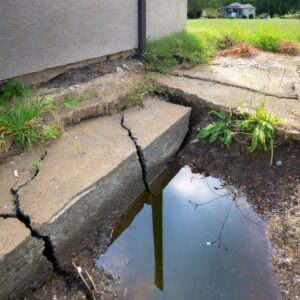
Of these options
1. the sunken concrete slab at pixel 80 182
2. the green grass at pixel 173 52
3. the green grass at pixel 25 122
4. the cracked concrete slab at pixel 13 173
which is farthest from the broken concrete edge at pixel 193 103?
the cracked concrete slab at pixel 13 173

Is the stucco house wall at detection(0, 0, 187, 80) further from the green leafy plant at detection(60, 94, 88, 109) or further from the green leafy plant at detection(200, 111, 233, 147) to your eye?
the green leafy plant at detection(200, 111, 233, 147)

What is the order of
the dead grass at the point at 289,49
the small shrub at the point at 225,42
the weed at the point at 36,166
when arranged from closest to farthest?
the weed at the point at 36,166 < the dead grass at the point at 289,49 < the small shrub at the point at 225,42

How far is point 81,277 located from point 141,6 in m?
3.38

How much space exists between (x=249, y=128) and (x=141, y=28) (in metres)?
2.10

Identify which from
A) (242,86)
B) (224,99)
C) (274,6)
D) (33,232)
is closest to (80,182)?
(33,232)

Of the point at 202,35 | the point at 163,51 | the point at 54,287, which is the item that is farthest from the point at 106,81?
the point at 202,35

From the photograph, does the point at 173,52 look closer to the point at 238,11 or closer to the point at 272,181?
the point at 272,181

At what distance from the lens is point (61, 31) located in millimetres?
3316

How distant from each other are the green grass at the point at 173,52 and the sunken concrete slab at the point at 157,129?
89cm

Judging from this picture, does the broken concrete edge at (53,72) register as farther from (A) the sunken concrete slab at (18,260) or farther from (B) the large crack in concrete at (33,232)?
(A) the sunken concrete slab at (18,260)

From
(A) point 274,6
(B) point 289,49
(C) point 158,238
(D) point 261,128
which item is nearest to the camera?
(C) point 158,238

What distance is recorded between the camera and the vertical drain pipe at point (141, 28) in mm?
4188

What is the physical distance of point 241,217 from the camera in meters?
2.60

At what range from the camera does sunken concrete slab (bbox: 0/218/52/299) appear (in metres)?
1.70
